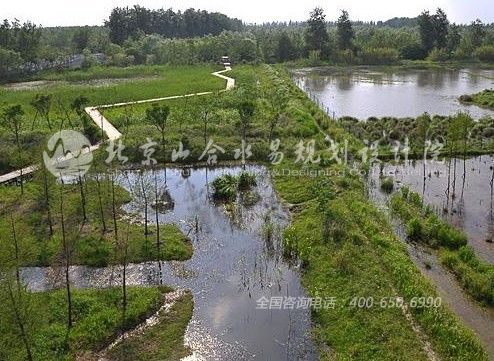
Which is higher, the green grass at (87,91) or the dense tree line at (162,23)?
the dense tree line at (162,23)

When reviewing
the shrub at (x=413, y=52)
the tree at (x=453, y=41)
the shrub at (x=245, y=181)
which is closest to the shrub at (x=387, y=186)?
the shrub at (x=245, y=181)

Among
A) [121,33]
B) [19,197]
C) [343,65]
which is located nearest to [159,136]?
[19,197]

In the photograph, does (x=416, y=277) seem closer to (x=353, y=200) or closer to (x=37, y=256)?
(x=353, y=200)

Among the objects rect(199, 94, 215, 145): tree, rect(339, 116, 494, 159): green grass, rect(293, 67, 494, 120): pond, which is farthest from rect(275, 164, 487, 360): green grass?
rect(293, 67, 494, 120): pond

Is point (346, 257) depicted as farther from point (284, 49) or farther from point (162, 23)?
point (162, 23)

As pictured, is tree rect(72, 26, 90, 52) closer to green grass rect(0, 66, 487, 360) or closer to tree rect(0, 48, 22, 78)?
tree rect(0, 48, 22, 78)

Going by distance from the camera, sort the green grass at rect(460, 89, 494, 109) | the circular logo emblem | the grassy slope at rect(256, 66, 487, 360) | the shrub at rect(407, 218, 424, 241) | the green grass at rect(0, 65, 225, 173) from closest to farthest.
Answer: the grassy slope at rect(256, 66, 487, 360) < the shrub at rect(407, 218, 424, 241) < the circular logo emblem < the green grass at rect(0, 65, 225, 173) < the green grass at rect(460, 89, 494, 109)

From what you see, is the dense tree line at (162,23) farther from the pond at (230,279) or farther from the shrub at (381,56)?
the pond at (230,279)
